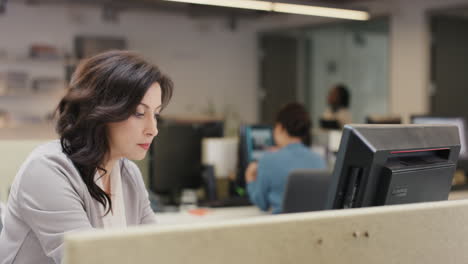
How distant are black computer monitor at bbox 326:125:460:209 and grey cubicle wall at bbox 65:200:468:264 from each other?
291mm

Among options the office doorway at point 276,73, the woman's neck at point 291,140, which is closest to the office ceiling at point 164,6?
the office doorway at point 276,73

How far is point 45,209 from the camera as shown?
1.25m

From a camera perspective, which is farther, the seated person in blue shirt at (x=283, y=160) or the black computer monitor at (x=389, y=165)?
the seated person in blue shirt at (x=283, y=160)

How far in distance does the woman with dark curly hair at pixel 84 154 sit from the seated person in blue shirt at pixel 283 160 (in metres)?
1.69

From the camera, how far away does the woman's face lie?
140cm

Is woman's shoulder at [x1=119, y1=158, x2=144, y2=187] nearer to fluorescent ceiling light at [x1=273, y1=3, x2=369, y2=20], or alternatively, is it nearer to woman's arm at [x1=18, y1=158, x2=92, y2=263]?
woman's arm at [x1=18, y1=158, x2=92, y2=263]

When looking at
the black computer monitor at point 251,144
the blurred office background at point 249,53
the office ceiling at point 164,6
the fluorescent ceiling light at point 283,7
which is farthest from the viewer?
the office ceiling at point 164,6

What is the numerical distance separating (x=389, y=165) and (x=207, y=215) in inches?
78.7

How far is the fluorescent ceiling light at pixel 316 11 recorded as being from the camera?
358 cm

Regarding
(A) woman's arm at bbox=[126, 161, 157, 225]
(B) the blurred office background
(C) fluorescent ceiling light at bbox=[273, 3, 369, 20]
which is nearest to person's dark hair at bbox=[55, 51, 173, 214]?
(A) woman's arm at bbox=[126, 161, 157, 225]

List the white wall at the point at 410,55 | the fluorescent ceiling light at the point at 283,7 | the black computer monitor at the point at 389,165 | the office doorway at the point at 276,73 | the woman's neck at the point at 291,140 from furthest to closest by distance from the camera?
the office doorway at the point at 276,73 → the white wall at the point at 410,55 → the fluorescent ceiling light at the point at 283,7 → the woman's neck at the point at 291,140 → the black computer monitor at the point at 389,165

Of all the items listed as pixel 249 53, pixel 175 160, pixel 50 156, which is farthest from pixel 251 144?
pixel 249 53

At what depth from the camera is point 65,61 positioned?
297 inches

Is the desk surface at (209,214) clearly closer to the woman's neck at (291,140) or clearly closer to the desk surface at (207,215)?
the desk surface at (207,215)
